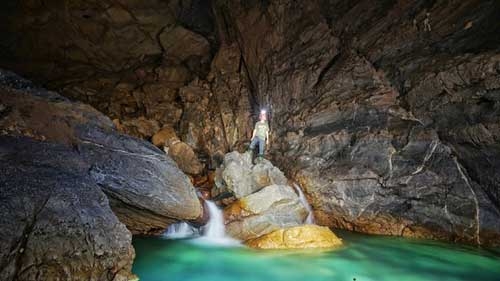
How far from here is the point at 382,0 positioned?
1180cm

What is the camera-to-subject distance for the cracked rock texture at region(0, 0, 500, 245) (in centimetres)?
832

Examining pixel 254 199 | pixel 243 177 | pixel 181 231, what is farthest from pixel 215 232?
pixel 243 177

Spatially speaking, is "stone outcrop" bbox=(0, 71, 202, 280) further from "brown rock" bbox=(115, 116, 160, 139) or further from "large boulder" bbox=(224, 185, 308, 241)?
"brown rock" bbox=(115, 116, 160, 139)

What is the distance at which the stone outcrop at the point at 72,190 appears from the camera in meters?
4.12

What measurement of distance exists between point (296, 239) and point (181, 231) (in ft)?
11.2

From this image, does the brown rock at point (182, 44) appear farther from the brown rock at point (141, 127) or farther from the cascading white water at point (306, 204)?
the cascading white water at point (306, 204)

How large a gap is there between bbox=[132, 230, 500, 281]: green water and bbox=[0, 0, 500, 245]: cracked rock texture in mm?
1339

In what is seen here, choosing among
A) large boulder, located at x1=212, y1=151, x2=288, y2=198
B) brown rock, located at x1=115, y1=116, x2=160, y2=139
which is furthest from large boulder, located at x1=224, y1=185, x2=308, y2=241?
brown rock, located at x1=115, y1=116, x2=160, y2=139

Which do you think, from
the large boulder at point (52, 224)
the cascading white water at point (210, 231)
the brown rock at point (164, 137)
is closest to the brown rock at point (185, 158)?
the brown rock at point (164, 137)

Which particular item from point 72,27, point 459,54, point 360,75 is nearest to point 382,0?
point 360,75

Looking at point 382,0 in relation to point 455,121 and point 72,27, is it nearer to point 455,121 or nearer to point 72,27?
point 455,121

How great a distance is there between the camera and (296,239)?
7.62 meters

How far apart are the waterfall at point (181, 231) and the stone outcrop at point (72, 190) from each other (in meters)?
0.56

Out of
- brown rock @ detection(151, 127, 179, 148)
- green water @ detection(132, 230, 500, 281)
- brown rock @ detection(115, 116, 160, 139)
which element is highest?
brown rock @ detection(115, 116, 160, 139)
